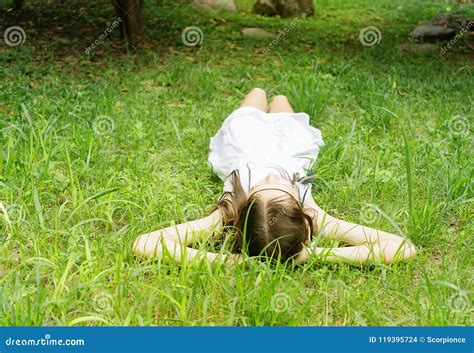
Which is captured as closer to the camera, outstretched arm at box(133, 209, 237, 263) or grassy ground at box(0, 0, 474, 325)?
grassy ground at box(0, 0, 474, 325)

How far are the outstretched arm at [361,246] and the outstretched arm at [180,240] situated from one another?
43cm

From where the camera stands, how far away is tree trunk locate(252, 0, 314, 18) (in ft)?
26.0

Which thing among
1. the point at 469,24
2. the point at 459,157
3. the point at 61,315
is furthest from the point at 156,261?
the point at 469,24

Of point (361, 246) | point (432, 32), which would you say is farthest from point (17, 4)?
point (361, 246)

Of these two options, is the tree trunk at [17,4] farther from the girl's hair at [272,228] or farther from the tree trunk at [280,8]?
the girl's hair at [272,228]

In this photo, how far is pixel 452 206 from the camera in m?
2.88

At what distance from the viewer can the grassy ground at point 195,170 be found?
221cm

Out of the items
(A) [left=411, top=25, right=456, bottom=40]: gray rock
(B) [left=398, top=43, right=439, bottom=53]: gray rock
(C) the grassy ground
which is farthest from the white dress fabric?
(A) [left=411, top=25, right=456, bottom=40]: gray rock

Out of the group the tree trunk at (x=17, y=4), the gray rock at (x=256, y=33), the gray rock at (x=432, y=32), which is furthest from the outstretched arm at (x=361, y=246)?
the tree trunk at (x=17, y=4)

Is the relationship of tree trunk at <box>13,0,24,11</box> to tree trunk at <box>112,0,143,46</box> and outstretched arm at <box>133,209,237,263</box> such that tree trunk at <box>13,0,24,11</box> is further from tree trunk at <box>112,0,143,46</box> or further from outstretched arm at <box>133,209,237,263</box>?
outstretched arm at <box>133,209,237,263</box>

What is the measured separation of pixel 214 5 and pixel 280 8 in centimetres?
87

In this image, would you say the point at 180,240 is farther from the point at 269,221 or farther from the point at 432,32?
the point at 432,32

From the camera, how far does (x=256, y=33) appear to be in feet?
22.1

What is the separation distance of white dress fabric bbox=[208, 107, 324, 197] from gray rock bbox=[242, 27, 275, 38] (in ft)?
9.90
